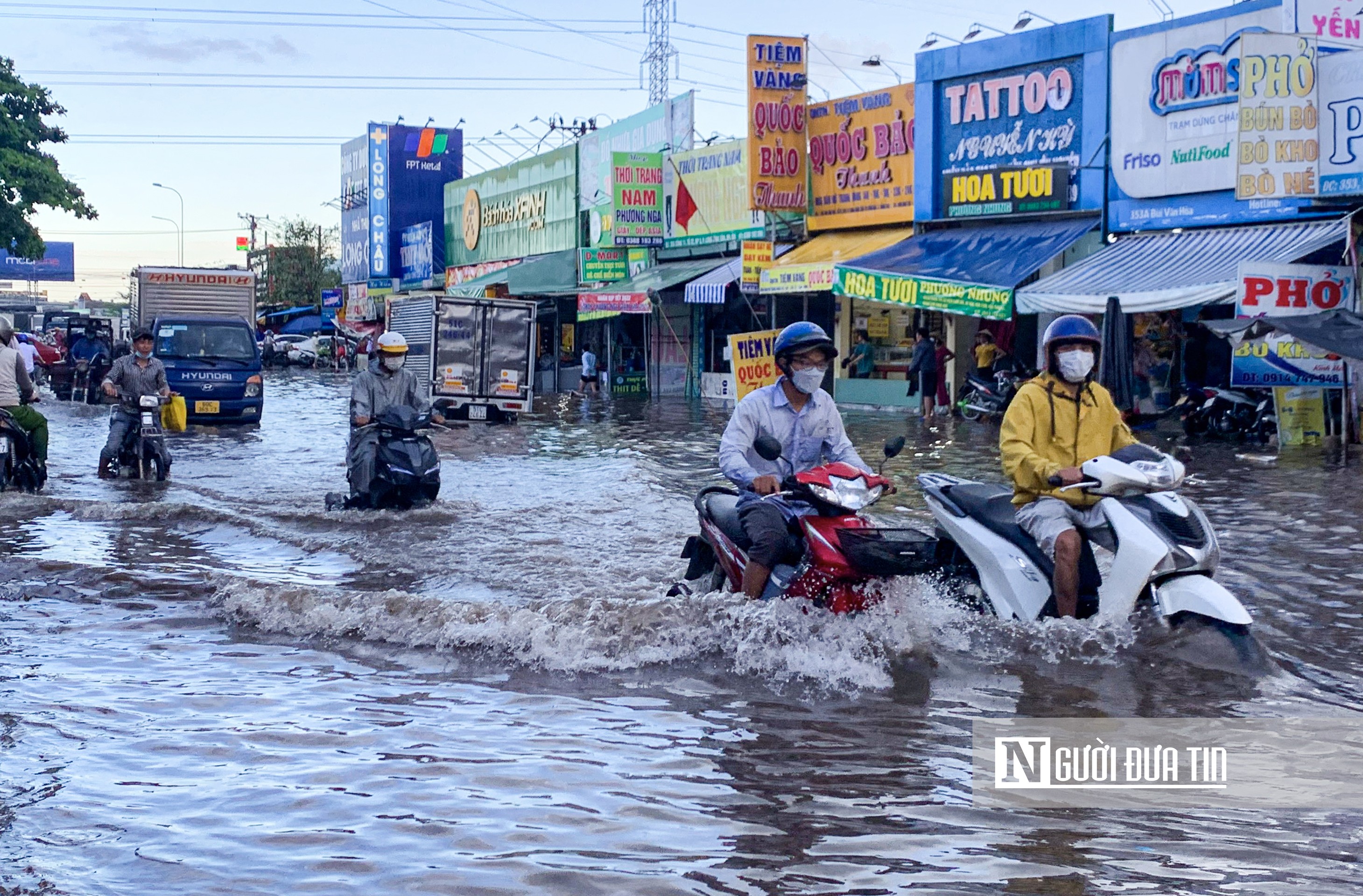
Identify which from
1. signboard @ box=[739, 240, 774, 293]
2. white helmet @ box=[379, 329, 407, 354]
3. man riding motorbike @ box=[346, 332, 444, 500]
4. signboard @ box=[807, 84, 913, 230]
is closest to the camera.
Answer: white helmet @ box=[379, 329, 407, 354]

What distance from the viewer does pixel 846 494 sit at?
19.7 feet

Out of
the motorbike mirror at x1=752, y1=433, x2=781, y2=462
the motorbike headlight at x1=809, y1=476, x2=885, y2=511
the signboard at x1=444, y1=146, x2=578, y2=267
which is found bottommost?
the motorbike headlight at x1=809, y1=476, x2=885, y2=511

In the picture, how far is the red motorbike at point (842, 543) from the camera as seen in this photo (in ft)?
19.3

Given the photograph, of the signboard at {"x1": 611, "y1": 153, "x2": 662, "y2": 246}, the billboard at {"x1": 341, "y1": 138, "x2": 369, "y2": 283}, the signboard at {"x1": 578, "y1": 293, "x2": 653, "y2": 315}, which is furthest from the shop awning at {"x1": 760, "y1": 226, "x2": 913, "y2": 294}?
the billboard at {"x1": 341, "y1": 138, "x2": 369, "y2": 283}

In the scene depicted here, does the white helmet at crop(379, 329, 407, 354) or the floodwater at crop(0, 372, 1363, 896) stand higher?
the white helmet at crop(379, 329, 407, 354)

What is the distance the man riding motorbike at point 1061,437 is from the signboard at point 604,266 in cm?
3237

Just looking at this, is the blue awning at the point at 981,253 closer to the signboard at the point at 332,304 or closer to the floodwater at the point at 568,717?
the floodwater at the point at 568,717

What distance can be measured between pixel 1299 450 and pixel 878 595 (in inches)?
515

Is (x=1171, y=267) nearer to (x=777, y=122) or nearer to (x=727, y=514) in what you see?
(x=777, y=122)

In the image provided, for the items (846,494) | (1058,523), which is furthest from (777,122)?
(846,494)

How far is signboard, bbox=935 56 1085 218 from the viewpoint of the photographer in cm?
2423

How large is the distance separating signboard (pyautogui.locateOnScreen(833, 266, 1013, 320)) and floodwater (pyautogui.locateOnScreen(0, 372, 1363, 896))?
38.9ft

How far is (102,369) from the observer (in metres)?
30.6

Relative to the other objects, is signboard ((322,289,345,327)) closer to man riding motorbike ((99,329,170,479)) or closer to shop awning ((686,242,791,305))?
shop awning ((686,242,791,305))
